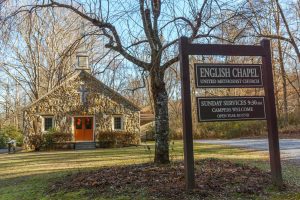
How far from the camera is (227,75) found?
6.50m

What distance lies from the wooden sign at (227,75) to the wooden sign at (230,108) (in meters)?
0.27

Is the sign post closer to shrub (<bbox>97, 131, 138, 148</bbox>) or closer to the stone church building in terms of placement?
the stone church building

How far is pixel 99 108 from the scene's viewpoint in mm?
26438

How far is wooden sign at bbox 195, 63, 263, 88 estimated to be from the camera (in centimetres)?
635

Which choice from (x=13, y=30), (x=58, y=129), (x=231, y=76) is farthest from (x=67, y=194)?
(x=58, y=129)

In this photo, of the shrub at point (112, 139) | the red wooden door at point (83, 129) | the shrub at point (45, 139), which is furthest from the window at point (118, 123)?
the shrub at point (45, 139)

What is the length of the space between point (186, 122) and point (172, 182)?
1.37 metres

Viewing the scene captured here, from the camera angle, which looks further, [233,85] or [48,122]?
[48,122]

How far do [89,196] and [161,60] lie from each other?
4196 millimetres

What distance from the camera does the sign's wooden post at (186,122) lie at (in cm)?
598

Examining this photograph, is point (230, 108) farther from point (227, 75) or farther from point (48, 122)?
point (48, 122)

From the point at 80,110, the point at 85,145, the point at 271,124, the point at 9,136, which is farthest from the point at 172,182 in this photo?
the point at 9,136

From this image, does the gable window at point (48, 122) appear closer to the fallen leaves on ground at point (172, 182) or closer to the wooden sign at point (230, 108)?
the fallen leaves on ground at point (172, 182)

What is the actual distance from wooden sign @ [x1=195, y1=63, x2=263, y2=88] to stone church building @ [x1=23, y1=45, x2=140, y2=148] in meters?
19.7
